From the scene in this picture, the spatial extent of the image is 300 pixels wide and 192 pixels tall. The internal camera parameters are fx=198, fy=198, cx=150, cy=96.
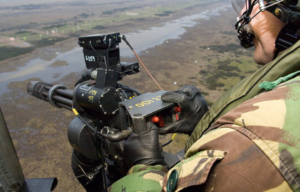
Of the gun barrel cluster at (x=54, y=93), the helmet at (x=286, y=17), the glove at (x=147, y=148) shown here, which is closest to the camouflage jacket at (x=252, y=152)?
the helmet at (x=286, y=17)

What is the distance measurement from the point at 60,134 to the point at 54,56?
17.0 ft

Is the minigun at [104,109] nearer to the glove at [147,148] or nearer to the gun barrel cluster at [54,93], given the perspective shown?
the glove at [147,148]

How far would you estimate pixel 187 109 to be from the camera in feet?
5.17

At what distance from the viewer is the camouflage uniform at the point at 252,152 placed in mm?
520

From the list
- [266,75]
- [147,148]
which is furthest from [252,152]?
[147,148]

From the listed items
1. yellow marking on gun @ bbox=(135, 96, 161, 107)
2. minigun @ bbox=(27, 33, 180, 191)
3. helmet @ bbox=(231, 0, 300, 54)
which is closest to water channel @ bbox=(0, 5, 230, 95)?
minigun @ bbox=(27, 33, 180, 191)

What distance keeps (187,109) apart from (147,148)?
0.44 m

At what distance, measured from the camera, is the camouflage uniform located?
52 centimetres

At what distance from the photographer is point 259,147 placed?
56cm

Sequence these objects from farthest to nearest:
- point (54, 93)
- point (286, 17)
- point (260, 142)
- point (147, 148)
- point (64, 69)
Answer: point (64, 69)
point (54, 93)
point (147, 148)
point (286, 17)
point (260, 142)

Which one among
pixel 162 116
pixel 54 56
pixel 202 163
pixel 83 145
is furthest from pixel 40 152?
pixel 54 56

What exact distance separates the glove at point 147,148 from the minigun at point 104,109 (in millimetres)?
74

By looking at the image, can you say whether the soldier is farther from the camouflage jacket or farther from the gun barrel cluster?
the gun barrel cluster

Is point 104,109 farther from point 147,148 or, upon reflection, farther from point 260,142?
point 260,142
